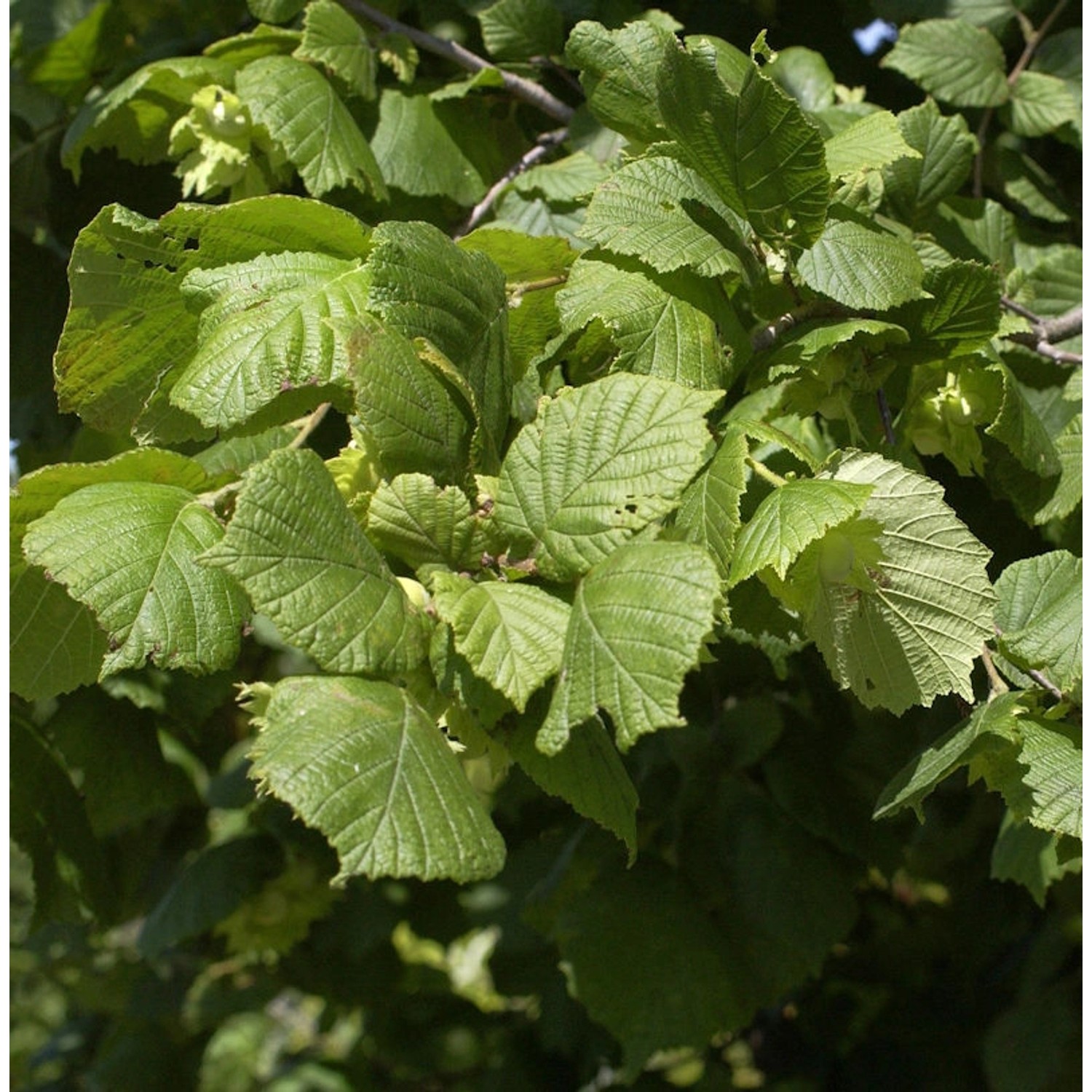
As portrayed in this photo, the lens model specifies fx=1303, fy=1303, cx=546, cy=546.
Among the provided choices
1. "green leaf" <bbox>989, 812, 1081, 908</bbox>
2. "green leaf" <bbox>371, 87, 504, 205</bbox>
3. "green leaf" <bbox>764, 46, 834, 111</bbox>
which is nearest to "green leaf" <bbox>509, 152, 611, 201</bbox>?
"green leaf" <bbox>371, 87, 504, 205</bbox>

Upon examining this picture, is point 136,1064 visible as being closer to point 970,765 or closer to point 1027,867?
point 1027,867

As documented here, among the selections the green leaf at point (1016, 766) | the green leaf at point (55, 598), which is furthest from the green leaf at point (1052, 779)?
the green leaf at point (55, 598)

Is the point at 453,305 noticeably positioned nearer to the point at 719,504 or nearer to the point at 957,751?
the point at 719,504

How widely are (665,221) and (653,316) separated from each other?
0.11 metres

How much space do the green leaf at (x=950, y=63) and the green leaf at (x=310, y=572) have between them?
5.11 ft

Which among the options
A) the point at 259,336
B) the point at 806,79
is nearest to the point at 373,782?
the point at 259,336

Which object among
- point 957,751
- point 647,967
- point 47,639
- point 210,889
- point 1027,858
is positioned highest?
point 47,639

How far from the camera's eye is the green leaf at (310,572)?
3.36ft

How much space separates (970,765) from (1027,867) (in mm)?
707

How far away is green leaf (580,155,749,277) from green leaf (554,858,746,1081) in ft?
4.46

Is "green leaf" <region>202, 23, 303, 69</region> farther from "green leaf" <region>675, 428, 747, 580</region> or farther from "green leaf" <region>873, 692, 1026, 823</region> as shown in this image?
"green leaf" <region>873, 692, 1026, 823</region>

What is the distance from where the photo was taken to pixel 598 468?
1.13m

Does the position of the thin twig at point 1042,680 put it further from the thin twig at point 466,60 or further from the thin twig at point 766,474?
the thin twig at point 466,60

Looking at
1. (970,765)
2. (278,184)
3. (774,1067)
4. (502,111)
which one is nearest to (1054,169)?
(502,111)
